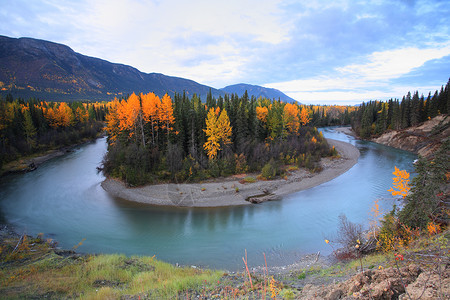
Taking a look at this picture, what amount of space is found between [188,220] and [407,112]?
7209cm

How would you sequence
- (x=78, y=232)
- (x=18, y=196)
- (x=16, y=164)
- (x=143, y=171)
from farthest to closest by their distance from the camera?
1. (x=16, y=164)
2. (x=143, y=171)
3. (x=18, y=196)
4. (x=78, y=232)

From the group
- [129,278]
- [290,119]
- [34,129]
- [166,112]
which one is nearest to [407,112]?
[290,119]

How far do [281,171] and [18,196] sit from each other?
36676 millimetres

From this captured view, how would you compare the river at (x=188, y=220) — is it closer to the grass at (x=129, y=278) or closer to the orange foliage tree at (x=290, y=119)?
the grass at (x=129, y=278)

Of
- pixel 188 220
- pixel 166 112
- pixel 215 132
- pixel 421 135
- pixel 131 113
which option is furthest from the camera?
pixel 421 135

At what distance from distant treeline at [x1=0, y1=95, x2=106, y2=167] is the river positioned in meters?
12.4

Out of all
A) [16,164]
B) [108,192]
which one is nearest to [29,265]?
[108,192]

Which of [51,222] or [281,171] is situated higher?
[281,171]

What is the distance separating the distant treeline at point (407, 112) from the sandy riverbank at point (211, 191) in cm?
4675

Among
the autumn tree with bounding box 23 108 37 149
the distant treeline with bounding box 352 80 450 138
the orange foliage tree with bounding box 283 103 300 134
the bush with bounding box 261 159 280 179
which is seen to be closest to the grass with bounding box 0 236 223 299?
the bush with bounding box 261 159 280 179

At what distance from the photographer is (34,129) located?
46250 mm

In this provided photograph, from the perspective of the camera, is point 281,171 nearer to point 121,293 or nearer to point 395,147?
point 121,293

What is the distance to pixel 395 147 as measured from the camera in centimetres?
5584

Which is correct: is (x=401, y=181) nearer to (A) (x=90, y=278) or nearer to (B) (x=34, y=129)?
(A) (x=90, y=278)
